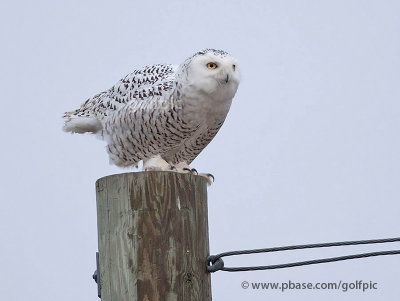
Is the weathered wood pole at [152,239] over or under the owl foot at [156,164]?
under

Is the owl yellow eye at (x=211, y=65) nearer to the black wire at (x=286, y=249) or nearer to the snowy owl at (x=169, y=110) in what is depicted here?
the snowy owl at (x=169, y=110)

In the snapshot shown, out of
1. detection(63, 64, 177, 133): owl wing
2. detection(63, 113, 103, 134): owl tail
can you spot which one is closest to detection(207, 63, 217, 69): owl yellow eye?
detection(63, 64, 177, 133): owl wing

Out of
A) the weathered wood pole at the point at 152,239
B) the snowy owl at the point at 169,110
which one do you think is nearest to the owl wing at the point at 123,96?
the snowy owl at the point at 169,110

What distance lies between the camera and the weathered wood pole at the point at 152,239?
10.4 ft

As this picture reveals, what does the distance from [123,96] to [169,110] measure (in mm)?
602

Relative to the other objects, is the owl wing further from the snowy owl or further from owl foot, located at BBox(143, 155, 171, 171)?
owl foot, located at BBox(143, 155, 171, 171)

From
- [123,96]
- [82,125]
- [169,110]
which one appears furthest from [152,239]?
[82,125]

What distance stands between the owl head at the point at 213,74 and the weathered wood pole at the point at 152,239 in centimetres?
204

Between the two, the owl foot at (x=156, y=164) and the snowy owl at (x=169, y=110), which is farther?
the owl foot at (x=156, y=164)

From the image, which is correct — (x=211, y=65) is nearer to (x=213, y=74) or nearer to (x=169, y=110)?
(x=213, y=74)

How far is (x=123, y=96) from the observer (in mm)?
5746

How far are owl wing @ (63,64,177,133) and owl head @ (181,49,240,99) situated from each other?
209mm

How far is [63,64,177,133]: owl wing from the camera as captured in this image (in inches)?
216

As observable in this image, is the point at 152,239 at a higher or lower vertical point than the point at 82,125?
lower
